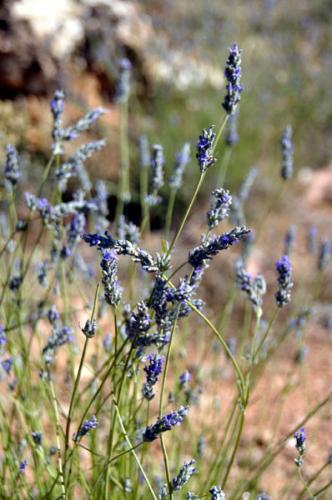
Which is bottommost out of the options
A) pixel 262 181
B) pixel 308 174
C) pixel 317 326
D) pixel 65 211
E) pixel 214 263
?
pixel 65 211

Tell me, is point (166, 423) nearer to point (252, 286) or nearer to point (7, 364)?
point (252, 286)

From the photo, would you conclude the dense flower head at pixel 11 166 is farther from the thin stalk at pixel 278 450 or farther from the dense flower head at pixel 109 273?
the thin stalk at pixel 278 450

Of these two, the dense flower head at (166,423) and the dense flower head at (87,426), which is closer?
the dense flower head at (166,423)

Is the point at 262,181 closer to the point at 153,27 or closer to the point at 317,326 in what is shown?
the point at 317,326

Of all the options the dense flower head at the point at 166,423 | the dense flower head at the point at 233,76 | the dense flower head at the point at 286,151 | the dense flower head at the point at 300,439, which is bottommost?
the dense flower head at the point at 300,439

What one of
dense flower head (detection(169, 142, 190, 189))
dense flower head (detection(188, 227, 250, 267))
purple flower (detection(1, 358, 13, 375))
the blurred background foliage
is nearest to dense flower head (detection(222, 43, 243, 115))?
dense flower head (detection(188, 227, 250, 267))

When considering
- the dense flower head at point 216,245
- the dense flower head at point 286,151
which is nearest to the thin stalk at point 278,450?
the dense flower head at point 216,245

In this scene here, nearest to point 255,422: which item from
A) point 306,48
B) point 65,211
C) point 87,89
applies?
point 65,211
